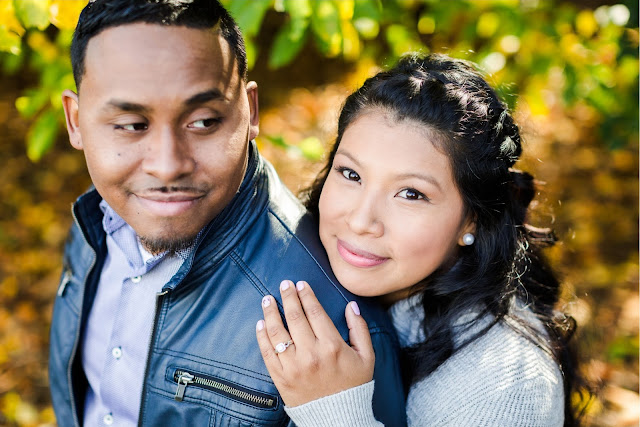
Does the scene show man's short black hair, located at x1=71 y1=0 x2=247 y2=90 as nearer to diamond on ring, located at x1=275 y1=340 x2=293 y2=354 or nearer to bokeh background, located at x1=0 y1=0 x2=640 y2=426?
bokeh background, located at x1=0 y1=0 x2=640 y2=426

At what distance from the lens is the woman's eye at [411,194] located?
1773 millimetres

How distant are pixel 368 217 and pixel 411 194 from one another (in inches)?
6.2

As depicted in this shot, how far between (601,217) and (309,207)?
3.50m

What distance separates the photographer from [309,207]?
235 cm

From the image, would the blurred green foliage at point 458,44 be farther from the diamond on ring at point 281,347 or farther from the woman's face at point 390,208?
the diamond on ring at point 281,347

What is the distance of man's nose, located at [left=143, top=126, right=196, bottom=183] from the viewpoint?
1.53 metres

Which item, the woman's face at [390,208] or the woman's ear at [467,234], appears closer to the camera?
A: the woman's face at [390,208]

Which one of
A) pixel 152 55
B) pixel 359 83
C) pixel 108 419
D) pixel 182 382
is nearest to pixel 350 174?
pixel 359 83

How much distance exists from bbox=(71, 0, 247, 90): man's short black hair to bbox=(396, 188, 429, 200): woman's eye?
2.15ft

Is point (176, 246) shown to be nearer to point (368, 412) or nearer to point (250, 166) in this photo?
point (250, 166)

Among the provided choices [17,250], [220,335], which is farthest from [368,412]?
[17,250]

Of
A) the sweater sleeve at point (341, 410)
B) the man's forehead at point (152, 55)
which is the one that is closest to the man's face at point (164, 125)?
the man's forehead at point (152, 55)

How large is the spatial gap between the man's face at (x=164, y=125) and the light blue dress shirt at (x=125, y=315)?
8.6 inches

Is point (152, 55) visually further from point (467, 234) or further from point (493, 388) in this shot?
point (493, 388)
